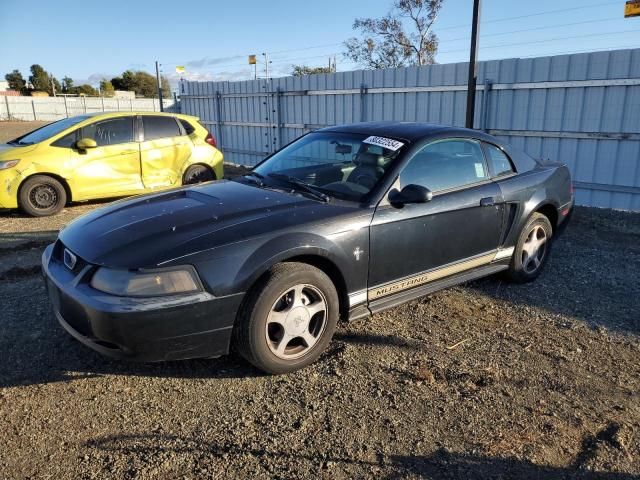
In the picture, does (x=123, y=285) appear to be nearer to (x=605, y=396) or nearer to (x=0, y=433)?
(x=0, y=433)

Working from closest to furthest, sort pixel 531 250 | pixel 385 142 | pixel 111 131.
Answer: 1. pixel 385 142
2. pixel 531 250
3. pixel 111 131

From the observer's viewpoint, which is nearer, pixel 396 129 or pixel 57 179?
pixel 396 129

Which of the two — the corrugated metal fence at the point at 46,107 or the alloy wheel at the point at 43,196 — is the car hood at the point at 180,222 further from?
the corrugated metal fence at the point at 46,107

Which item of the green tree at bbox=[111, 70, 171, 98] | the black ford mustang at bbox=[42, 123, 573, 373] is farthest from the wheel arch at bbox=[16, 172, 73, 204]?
the green tree at bbox=[111, 70, 171, 98]

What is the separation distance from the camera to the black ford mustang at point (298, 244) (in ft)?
9.09

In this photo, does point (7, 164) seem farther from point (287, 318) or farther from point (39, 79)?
point (39, 79)

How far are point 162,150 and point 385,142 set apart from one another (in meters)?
5.67

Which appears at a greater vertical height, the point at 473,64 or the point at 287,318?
the point at 473,64

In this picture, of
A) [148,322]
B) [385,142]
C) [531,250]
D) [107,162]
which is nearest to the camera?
[148,322]

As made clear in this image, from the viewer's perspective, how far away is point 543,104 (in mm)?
8312

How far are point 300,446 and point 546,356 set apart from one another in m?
1.94

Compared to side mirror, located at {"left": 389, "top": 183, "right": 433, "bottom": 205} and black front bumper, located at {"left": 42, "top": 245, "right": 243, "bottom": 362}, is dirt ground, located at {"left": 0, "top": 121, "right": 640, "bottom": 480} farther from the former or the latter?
side mirror, located at {"left": 389, "top": 183, "right": 433, "bottom": 205}

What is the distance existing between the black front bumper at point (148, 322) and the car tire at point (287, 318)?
0.11m

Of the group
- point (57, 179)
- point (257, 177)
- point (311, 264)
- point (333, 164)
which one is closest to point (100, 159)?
point (57, 179)
